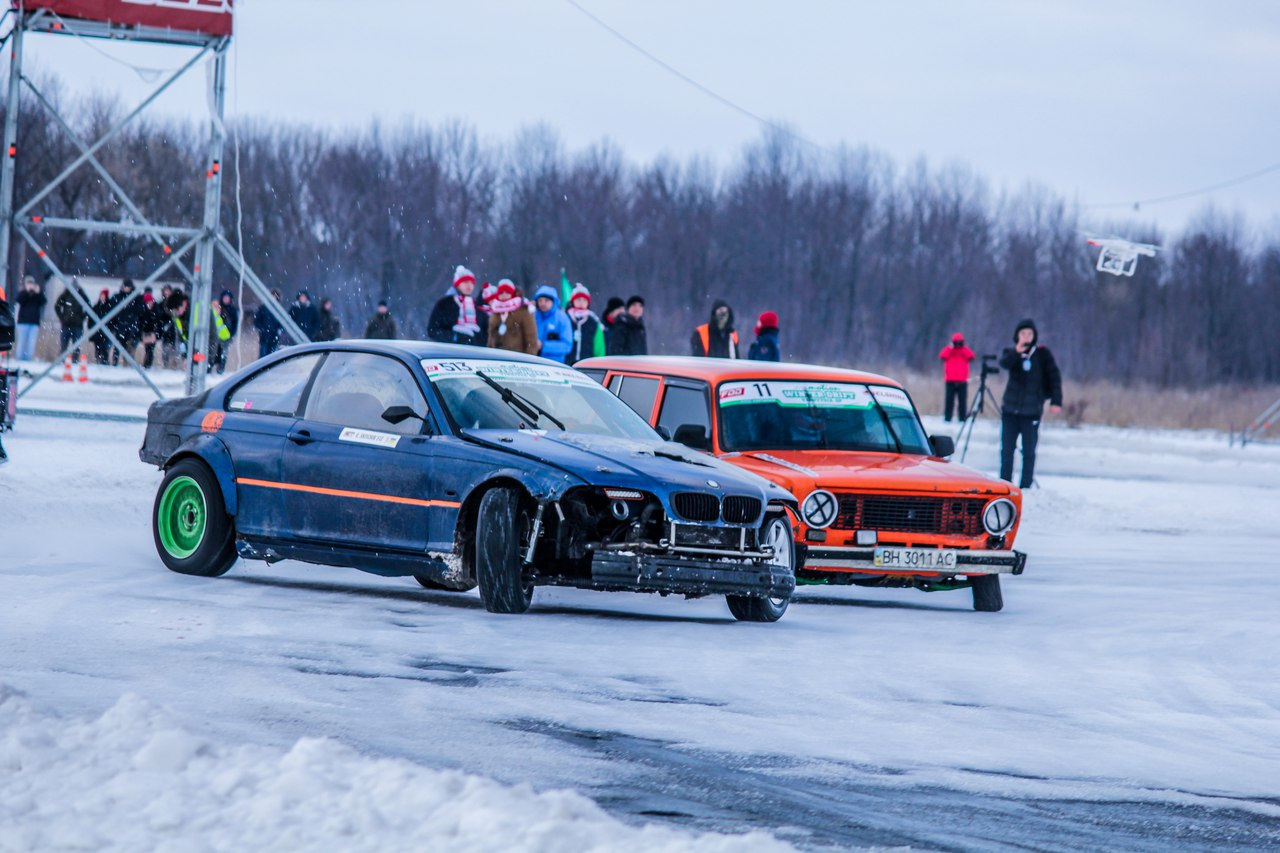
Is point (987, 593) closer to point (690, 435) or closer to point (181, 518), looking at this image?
point (690, 435)

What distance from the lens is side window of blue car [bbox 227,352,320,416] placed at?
11406 mm

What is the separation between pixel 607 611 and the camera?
11.2 m

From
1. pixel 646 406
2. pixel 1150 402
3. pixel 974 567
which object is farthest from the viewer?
pixel 1150 402

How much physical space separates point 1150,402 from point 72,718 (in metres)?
53.9

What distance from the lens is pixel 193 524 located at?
11562 mm

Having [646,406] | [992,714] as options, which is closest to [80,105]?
[646,406]

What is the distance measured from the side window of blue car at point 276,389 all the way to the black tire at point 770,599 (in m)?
2.72

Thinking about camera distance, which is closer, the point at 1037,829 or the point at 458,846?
the point at 458,846

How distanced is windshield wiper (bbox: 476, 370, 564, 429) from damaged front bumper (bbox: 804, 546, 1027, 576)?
172 cm

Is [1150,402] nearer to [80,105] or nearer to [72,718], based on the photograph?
[80,105]

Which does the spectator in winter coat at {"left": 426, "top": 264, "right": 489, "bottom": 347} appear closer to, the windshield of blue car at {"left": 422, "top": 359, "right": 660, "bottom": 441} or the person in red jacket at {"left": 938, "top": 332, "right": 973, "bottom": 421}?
the windshield of blue car at {"left": 422, "top": 359, "right": 660, "bottom": 441}

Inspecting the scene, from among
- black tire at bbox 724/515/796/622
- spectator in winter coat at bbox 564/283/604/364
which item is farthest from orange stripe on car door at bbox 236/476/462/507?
spectator in winter coat at bbox 564/283/604/364

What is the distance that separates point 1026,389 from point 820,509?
1069 cm

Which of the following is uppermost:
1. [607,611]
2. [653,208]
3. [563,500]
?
[653,208]
